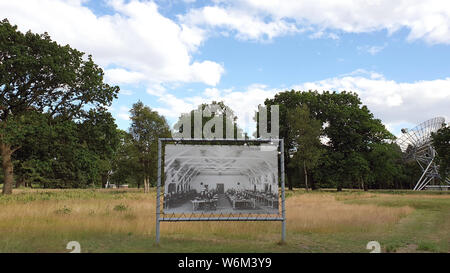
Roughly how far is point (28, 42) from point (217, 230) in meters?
26.0

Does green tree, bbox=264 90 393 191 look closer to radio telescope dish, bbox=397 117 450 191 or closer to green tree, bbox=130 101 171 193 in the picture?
radio telescope dish, bbox=397 117 450 191

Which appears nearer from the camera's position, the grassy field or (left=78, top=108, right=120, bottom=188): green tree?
the grassy field

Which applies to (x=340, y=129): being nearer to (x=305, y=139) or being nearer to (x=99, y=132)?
(x=305, y=139)

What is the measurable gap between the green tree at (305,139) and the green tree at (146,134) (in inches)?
832

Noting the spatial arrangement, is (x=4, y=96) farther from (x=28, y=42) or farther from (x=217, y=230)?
(x=217, y=230)

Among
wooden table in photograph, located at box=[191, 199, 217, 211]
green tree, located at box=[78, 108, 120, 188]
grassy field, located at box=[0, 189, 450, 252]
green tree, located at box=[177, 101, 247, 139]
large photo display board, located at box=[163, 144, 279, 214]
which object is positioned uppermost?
green tree, located at box=[177, 101, 247, 139]

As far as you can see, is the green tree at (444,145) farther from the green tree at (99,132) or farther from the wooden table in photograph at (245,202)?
the wooden table in photograph at (245,202)

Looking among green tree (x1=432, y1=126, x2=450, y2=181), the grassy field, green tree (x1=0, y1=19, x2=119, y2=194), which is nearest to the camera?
the grassy field

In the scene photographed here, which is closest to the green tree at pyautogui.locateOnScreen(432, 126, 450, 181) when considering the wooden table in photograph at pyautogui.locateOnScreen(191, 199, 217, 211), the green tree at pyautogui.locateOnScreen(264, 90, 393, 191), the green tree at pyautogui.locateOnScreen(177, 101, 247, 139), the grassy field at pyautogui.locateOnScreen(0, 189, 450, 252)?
the green tree at pyautogui.locateOnScreen(264, 90, 393, 191)

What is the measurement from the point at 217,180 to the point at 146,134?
4547 cm

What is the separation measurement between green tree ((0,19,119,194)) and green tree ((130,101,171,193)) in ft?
68.0

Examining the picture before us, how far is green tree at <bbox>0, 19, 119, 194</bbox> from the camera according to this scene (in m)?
27.0

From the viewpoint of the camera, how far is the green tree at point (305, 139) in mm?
55075

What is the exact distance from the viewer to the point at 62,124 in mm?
29000
